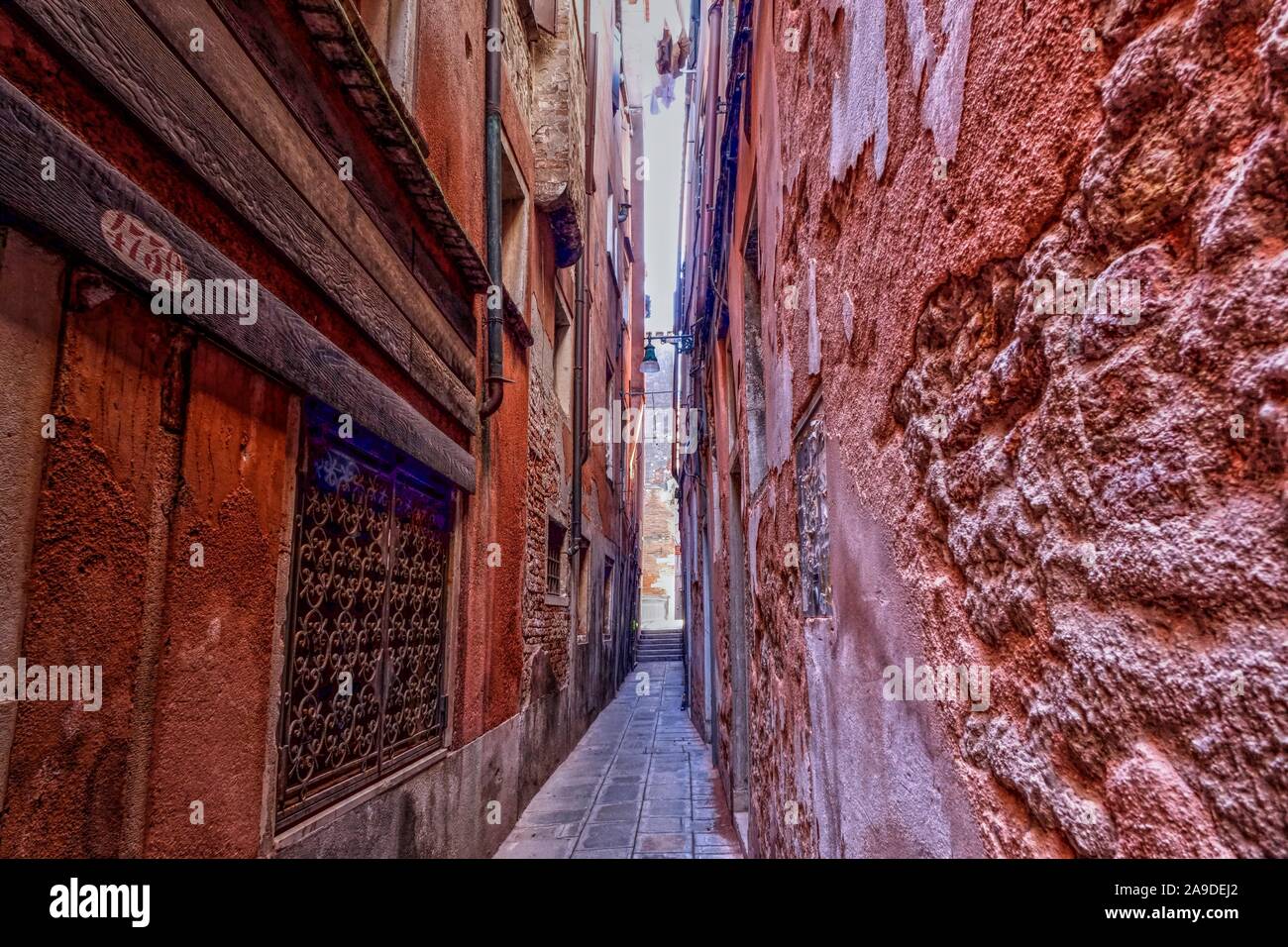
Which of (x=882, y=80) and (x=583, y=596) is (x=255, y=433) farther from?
(x=583, y=596)

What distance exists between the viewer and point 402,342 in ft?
11.4

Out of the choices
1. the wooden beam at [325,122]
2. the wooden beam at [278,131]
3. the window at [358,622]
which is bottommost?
the window at [358,622]

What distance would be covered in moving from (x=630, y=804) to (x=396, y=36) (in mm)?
5351

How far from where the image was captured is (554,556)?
7.77 m

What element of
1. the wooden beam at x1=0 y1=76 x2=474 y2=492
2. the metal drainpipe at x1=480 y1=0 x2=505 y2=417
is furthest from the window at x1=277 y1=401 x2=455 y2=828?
the metal drainpipe at x1=480 y1=0 x2=505 y2=417

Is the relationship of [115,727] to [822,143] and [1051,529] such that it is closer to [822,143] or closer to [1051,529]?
[1051,529]

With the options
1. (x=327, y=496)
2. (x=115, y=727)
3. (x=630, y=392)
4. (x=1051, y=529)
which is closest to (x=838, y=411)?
(x=1051, y=529)

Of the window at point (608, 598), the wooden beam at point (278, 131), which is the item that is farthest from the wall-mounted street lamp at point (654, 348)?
the wooden beam at point (278, 131)

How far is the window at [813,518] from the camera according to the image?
220cm

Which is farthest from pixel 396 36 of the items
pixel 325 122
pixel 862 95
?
pixel 862 95

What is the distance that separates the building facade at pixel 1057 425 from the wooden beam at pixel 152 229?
1668 mm

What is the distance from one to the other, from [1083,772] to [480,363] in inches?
181

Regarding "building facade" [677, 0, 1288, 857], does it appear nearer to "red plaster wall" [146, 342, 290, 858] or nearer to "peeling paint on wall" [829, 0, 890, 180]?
"peeling paint on wall" [829, 0, 890, 180]

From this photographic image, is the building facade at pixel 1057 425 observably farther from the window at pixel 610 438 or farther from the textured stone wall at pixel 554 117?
the window at pixel 610 438
